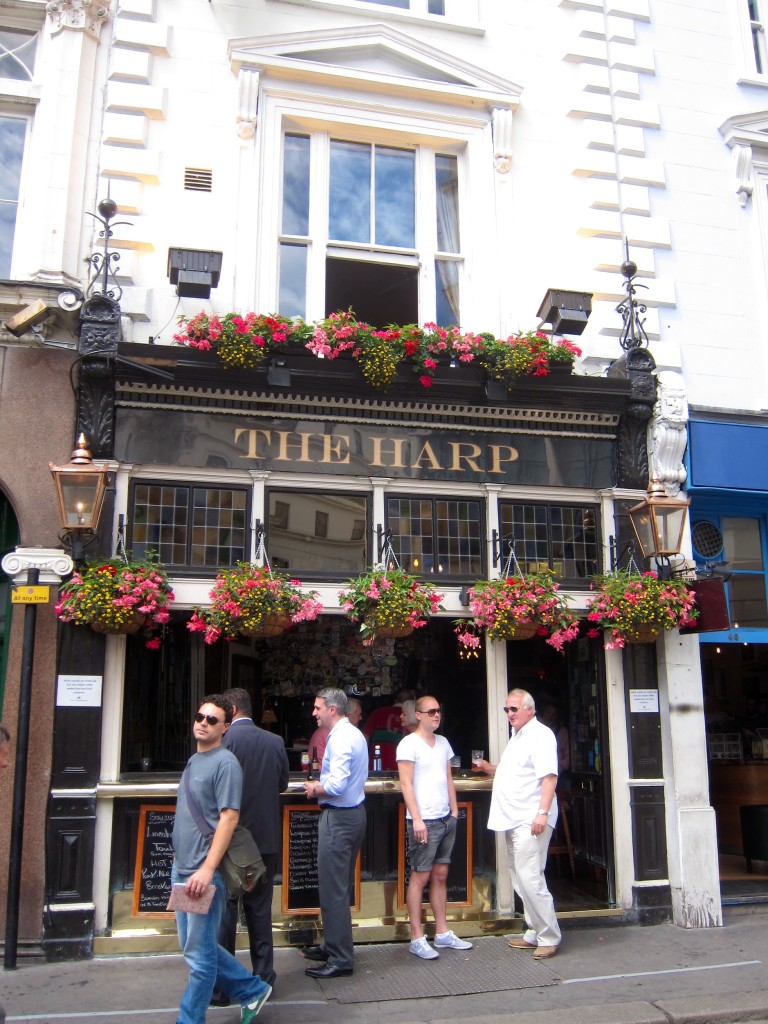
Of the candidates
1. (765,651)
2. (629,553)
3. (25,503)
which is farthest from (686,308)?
(25,503)

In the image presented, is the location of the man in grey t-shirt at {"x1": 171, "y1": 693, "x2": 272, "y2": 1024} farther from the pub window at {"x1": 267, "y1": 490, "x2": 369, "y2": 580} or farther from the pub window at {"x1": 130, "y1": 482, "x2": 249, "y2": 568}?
the pub window at {"x1": 267, "y1": 490, "x2": 369, "y2": 580}

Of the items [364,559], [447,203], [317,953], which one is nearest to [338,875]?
[317,953]

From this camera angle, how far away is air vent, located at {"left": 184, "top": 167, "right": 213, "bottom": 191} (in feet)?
28.7

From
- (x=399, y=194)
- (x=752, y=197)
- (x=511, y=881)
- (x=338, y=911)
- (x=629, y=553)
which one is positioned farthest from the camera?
(x=752, y=197)

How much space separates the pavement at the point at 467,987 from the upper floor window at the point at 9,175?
5.97m

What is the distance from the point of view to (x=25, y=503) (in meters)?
7.66

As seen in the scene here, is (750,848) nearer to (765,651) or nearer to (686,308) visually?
(765,651)

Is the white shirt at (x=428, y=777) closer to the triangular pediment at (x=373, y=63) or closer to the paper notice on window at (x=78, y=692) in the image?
the paper notice on window at (x=78, y=692)

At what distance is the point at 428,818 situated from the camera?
277 inches

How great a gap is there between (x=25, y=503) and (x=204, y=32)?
5021mm

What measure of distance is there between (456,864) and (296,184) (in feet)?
21.8

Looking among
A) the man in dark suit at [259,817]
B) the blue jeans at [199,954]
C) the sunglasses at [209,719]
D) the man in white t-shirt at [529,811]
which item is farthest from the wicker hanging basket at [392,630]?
the blue jeans at [199,954]

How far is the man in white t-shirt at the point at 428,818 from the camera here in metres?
6.96

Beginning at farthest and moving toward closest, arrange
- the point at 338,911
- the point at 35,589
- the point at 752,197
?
the point at 752,197
the point at 35,589
the point at 338,911
